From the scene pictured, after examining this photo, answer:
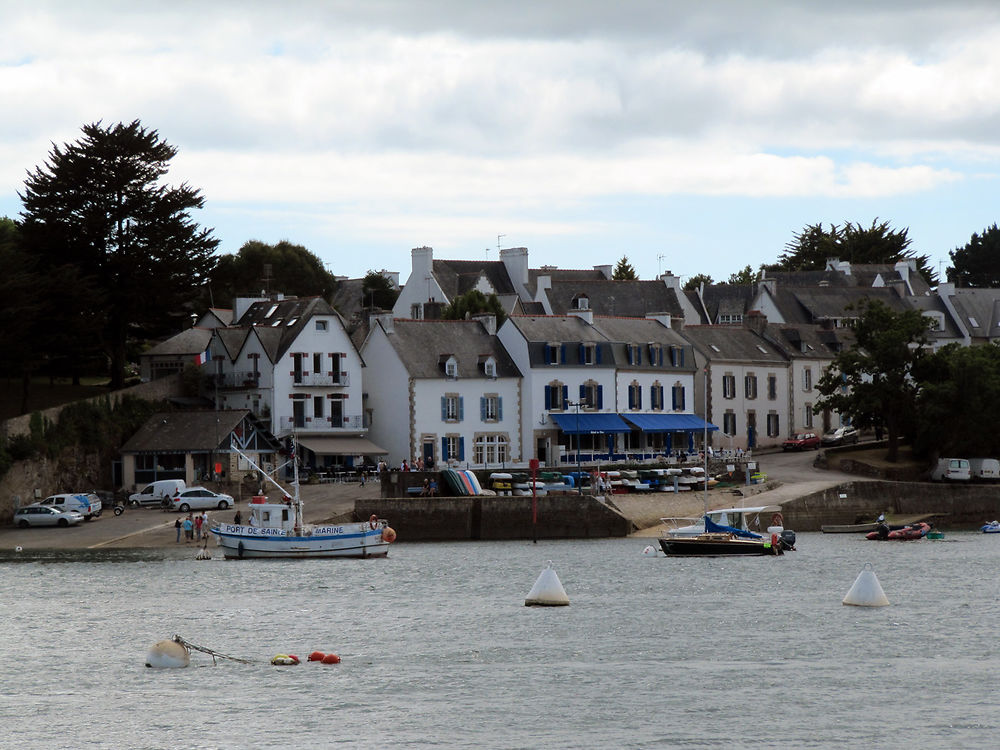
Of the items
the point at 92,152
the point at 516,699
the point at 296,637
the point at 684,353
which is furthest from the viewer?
the point at 684,353

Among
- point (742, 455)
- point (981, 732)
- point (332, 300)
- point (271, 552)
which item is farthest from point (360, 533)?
point (332, 300)

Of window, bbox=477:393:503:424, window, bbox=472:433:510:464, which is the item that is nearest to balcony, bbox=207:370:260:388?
window, bbox=477:393:503:424

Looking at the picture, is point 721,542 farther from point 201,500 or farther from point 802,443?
point 802,443

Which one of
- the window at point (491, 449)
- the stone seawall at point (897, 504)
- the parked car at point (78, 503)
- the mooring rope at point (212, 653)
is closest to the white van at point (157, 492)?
the parked car at point (78, 503)

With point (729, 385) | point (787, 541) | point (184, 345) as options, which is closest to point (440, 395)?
point (184, 345)

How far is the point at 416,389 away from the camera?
82.9 metres

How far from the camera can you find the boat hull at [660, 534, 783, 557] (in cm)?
6247

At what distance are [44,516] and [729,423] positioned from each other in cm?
4306

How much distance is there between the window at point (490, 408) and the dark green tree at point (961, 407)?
23.0m

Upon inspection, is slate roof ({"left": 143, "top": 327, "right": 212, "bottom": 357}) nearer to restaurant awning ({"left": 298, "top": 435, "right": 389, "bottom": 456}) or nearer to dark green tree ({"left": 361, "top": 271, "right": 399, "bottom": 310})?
restaurant awning ({"left": 298, "top": 435, "right": 389, "bottom": 456})

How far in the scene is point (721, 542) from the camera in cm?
6359

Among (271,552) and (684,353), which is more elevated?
(684,353)

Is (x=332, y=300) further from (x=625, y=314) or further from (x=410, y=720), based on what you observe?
(x=410, y=720)

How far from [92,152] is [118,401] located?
1356 cm
